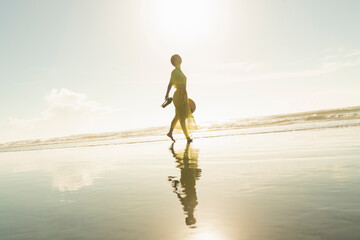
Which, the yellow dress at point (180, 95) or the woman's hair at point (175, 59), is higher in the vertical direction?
the woman's hair at point (175, 59)

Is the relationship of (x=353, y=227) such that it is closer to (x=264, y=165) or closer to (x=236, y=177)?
(x=236, y=177)

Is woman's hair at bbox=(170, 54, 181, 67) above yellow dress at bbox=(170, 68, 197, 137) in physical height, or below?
above

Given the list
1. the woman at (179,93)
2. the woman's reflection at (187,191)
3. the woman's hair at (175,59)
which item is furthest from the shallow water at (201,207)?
the woman's hair at (175,59)

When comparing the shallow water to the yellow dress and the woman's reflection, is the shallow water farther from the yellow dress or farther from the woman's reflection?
the yellow dress

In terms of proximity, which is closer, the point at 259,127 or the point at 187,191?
the point at 187,191

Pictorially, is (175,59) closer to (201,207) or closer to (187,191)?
(187,191)

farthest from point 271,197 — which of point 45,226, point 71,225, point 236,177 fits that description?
point 45,226

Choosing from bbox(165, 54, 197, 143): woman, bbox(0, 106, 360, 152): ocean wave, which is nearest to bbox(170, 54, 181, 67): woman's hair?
bbox(165, 54, 197, 143): woman

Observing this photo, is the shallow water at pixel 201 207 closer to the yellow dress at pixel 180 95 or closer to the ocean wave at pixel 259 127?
the yellow dress at pixel 180 95

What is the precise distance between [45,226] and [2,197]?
5.82 feet

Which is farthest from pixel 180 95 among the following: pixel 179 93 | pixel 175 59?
pixel 175 59

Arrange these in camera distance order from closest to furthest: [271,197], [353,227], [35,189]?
[353,227] → [271,197] → [35,189]

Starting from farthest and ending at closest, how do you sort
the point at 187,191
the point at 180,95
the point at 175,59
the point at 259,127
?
1. the point at 259,127
2. the point at 175,59
3. the point at 180,95
4. the point at 187,191

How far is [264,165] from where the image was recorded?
414 cm
